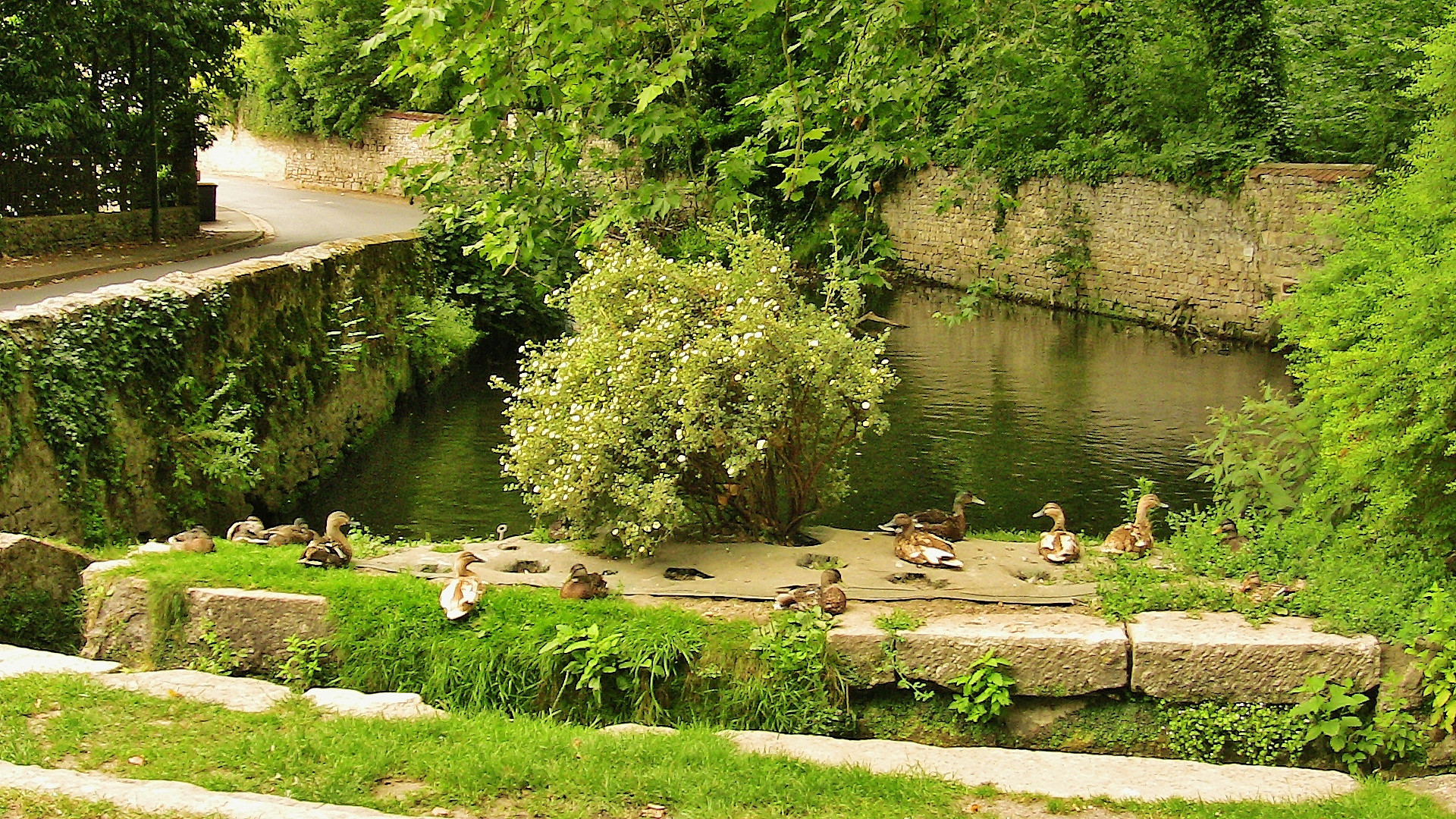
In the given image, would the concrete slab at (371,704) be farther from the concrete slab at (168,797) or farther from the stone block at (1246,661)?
the stone block at (1246,661)

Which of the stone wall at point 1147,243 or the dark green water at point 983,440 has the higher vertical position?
the stone wall at point 1147,243

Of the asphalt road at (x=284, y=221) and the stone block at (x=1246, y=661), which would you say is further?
the asphalt road at (x=284, y=221)

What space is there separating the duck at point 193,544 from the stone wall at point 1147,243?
1059 centimetres

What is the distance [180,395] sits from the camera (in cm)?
902

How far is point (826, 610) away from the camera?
6.19 metres

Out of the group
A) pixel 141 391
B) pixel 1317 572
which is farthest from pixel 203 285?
pixel 1317 572

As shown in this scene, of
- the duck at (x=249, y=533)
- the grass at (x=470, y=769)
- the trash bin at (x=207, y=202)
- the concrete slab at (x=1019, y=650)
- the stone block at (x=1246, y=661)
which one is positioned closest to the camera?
the grass at (x=470, y=769)

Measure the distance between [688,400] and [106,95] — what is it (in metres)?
15.4

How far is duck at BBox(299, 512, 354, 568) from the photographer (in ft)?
22.6

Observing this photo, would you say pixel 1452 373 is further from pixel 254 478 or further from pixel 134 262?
pixel 134 262

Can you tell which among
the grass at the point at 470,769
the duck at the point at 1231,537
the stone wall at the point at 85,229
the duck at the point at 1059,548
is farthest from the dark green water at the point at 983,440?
the stone wall at the point at 85,229

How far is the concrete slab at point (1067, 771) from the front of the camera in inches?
183

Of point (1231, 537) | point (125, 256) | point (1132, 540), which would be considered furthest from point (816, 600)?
point (125, 256)

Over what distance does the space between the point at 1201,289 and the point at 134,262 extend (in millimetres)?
15416
